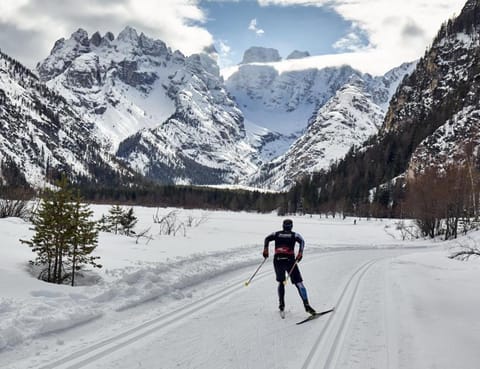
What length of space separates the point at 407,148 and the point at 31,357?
504 feet

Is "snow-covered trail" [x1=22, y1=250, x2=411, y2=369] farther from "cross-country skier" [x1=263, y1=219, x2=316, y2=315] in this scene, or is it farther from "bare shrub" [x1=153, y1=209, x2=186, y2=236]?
"bare shrub" [x1=153, y1=209, x2=186, y2=236]

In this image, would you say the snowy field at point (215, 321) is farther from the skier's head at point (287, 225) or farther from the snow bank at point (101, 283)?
the skier's head at point (287, 225)

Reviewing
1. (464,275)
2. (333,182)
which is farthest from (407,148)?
(464,275)

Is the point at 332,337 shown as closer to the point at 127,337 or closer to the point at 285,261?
the point at 285,261

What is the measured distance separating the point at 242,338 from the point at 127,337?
221 centimetres

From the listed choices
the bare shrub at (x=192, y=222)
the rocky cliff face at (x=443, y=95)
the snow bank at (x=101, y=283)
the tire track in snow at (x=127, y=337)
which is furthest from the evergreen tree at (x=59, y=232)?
the rocky cliff face at (x=443, y=95)

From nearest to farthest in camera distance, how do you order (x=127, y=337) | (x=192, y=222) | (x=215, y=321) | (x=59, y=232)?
(x=127, y=337)
(x=215, y=321)
(x=59, y=232)
(x=192, y=222)

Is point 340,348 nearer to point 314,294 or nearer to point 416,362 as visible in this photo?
point 416,362

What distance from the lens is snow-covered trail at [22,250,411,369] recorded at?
6997 millimetres

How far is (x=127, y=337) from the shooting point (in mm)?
8047

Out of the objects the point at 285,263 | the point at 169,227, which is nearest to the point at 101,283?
the point at 285,263

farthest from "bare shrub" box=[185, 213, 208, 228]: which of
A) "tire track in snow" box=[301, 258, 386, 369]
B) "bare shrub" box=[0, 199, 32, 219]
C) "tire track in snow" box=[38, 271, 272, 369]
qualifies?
"tire track in snow" box=[38, 271, 272, 369]

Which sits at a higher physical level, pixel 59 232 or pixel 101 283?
pixel 59 232

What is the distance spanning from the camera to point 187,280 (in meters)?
14.4
